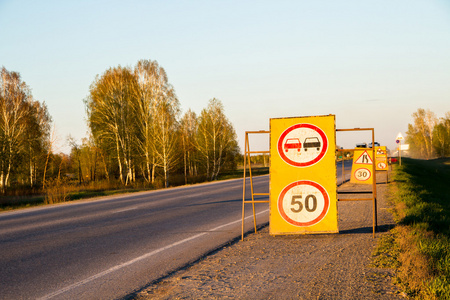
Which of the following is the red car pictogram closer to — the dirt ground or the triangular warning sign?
the dirt ground

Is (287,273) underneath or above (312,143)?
underneath

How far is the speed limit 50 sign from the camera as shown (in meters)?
7.32

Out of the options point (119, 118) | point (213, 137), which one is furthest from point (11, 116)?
point (213, 137)

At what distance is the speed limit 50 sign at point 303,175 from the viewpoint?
7320mm

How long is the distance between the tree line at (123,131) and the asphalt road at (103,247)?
82.9ft

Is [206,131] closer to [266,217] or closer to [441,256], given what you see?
[266,217]

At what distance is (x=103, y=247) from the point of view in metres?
7.82

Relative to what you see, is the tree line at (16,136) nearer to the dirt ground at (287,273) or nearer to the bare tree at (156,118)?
the bare tree at (156,118)

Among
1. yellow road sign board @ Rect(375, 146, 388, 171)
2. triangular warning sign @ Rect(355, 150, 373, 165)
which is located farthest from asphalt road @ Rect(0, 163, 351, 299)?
yellow road sign board @ Rect(375, 146, 388, 171)

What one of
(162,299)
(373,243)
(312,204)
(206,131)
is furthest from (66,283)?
(206,131)

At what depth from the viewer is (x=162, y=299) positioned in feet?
14.7

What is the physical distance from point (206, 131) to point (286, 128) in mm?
46384

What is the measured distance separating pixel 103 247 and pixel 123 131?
124ft

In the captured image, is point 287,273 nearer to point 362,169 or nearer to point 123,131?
point 362,169
